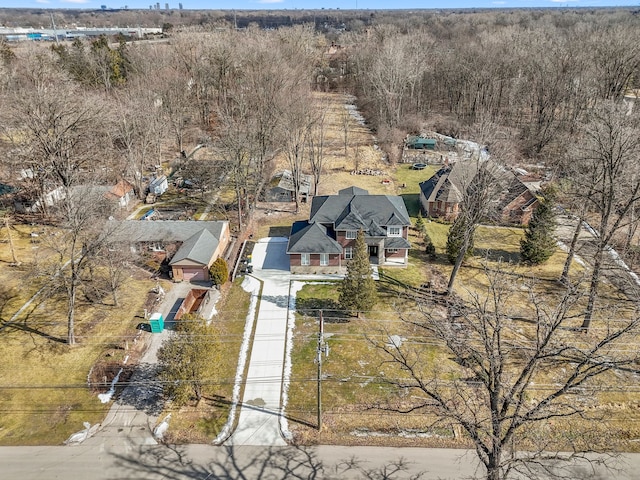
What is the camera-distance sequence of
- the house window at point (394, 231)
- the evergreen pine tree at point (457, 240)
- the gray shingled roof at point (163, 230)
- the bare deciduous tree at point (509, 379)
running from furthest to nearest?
1. the house window at point (394, 231)
2. the gray shingled roof at point (163, 230)
3. the evergreen pine tree at point (457, 240)
4. the bare deciduous tree at point (509, 379)

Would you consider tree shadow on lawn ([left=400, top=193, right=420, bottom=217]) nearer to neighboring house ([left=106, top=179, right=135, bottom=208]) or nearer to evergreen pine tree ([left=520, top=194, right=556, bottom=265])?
evergreen pine tree ([left=520, top=194, right=556, bottom=265])

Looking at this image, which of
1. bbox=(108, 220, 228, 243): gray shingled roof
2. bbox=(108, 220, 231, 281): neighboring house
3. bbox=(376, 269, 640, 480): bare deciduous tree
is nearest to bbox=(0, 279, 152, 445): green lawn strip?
bbox=(108, 220, 231, 281): neighboring house

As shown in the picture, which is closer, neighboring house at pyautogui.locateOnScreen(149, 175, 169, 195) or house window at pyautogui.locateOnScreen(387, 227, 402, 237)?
house window at pyautogui.locateOnScreen(387, 227, 402, 237)

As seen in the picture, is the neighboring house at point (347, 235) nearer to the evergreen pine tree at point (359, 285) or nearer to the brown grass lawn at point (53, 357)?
the evergreen pine tree at point (359, 285)

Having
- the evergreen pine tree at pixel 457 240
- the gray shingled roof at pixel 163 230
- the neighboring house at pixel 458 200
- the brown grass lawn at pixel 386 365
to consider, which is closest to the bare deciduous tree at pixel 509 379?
the brown grass lawn at pixel 386 365

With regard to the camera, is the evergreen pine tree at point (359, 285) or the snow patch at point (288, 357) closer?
the snow patch at point (288, 357)

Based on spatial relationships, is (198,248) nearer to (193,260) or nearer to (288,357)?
(193,260)

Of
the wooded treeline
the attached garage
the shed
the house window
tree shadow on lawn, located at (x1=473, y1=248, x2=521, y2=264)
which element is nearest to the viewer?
the attached garage

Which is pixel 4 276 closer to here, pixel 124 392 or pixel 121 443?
pixel 124 392
